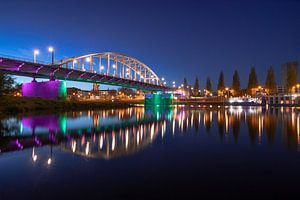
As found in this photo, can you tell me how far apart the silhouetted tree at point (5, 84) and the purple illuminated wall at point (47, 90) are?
7697mm

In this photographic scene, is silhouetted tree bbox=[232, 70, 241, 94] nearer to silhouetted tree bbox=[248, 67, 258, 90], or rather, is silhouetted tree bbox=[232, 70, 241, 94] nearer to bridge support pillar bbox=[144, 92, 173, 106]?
silhouetted tree bbox=[248, 67, 258, 90]

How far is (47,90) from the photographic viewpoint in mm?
59344

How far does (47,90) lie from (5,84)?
35.6 ft

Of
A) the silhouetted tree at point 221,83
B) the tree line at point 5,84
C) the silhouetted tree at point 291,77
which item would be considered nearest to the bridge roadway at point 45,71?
the tree line at point 5,84

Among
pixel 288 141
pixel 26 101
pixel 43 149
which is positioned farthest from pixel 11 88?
pixel 288 141

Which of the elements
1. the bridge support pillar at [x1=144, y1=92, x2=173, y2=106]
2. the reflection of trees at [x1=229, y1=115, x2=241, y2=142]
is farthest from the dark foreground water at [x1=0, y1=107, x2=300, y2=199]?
the bridge support pillar at [x1=144, y1=92, x2=173, y2=106]

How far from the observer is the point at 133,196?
6918mm

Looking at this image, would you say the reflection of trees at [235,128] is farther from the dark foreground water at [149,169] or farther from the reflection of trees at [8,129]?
the reflection of trees at [8,129]

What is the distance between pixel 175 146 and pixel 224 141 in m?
3.50

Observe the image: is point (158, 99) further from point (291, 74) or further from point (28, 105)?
point (28, 105)

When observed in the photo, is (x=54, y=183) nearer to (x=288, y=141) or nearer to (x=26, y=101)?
(x=288, y=141)

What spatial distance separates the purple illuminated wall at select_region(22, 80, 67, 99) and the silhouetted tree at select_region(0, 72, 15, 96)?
7.70 metres

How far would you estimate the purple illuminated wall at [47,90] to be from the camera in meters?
58.4

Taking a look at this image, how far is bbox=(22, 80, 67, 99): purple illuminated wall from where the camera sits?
58.4m
